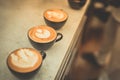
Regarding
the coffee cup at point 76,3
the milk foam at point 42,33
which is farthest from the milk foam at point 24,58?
the coffee cup at point 76,3

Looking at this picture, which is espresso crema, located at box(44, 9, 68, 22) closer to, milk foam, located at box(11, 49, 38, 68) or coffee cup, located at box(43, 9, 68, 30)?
coffee cup, located at box(43, 9, 68, 30)

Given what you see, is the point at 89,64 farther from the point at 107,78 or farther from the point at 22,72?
the point at 22,72

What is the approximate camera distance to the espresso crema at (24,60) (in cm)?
75

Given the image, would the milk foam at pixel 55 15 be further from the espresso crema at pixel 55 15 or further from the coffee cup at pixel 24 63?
the coffee cup at pixel 24 63

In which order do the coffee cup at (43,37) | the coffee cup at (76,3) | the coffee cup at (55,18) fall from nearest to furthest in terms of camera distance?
1. the coffee cup at (43,37)
2. the coffee cup at (55,18)
3. the coffee cup at (76,3)

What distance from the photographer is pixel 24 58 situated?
0.78 metres

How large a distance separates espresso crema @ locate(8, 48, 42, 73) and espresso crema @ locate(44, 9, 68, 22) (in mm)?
242

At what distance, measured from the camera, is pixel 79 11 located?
1.16 meters

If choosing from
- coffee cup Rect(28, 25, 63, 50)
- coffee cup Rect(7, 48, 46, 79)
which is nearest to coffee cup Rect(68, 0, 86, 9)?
coffee cup Rect(28, 25, 63, 50)

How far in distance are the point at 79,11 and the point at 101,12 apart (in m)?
0.93

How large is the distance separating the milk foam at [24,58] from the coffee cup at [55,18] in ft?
0.73

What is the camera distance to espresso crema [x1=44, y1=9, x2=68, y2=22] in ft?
3.29

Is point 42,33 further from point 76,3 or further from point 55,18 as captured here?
point 76,3

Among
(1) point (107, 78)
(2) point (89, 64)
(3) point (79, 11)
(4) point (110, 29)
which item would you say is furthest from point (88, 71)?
(3) point (79, 11)
